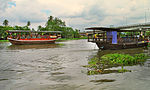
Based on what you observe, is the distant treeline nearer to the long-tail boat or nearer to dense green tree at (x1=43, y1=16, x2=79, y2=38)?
dense green tree at (x1=43, y1=16, x2=79, y2=38)

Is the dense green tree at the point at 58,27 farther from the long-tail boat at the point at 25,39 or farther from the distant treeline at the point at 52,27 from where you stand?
the long-tail boat at the point at 25,39

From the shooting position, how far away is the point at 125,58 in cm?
889

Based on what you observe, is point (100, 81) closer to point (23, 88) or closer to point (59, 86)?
point (59, 86)

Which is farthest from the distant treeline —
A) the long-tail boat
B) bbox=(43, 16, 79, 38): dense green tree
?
the long-tail boat

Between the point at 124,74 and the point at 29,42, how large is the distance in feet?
91.9

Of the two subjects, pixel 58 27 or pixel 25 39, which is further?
pixel 58 27

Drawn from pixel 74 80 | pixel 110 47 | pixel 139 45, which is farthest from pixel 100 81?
pixel 139 45

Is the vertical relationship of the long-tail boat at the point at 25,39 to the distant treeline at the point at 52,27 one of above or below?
below

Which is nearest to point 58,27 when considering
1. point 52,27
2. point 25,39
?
point 52,27

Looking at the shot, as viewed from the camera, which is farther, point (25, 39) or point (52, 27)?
point (52, 27)

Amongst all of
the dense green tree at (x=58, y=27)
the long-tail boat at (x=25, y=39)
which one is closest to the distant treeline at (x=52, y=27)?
the dense green tree at (x=58, y=27)

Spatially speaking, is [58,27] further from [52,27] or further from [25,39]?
[25,39]

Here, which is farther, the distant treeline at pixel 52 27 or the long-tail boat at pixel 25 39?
the distant treeline at pixel 52 27

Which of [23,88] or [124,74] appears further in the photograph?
[124,74]
